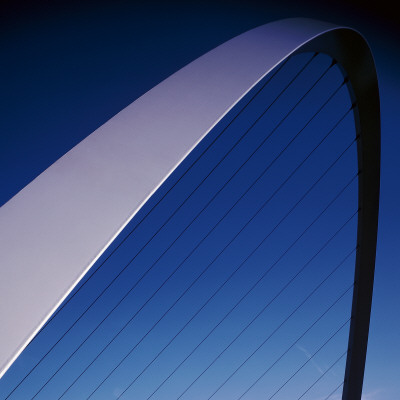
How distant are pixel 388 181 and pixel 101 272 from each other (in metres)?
9.90

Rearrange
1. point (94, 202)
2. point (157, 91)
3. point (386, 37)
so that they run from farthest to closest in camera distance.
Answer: point (386, 37) → point (157, 91) → point (94, 202)

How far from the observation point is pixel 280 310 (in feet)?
68.7

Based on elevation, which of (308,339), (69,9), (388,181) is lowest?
(308,339)

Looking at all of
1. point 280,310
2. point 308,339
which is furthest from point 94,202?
point 308,339

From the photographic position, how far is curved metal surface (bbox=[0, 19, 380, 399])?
310 centimetres

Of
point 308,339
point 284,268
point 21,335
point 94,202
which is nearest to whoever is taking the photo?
point 21,335

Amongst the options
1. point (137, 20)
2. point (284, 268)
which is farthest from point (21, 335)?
point (284, 268)

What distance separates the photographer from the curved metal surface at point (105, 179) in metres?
3.10

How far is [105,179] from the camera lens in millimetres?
3705

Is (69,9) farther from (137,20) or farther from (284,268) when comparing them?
(284,268)

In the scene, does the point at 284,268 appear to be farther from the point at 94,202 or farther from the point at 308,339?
the point at 94,202

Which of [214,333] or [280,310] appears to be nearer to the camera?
[280,310]

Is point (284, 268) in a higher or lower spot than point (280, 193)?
lower

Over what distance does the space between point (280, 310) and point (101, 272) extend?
20.0ft
